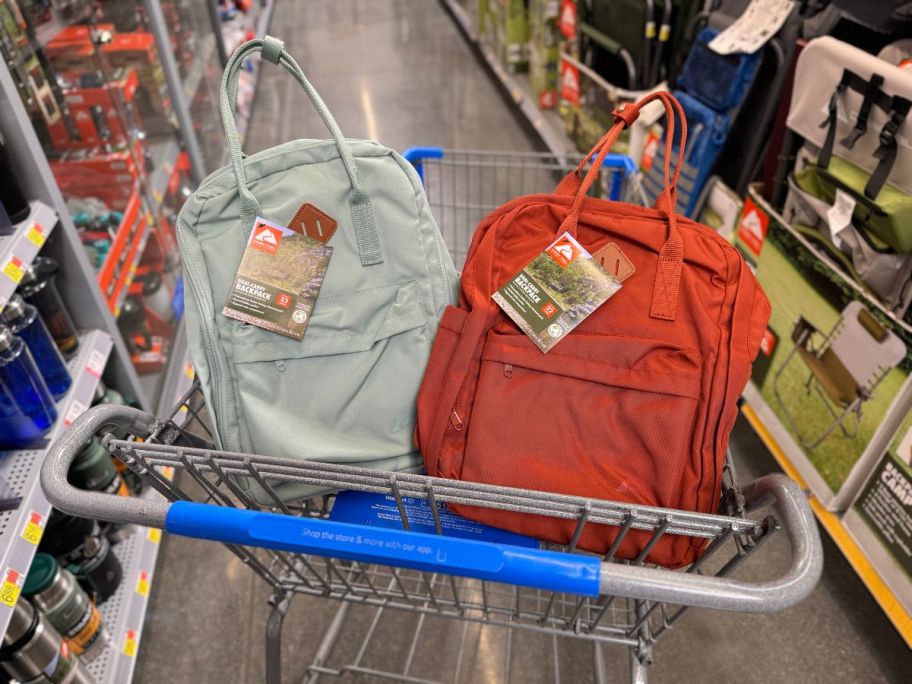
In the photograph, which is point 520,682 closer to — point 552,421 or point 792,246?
point 552,421

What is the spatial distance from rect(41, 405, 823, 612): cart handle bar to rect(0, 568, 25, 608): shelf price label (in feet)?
1.69

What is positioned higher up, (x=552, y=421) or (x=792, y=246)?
(x=552, y=421)

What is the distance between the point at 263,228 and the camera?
Answer: 0.97m

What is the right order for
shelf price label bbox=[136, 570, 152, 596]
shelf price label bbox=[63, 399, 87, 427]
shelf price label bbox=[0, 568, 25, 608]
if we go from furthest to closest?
shelf price label bbox=[136, 570, 152, 596] < shelf price label bbox=[63, 399, 87, 427] < shelf price label bbox=[0, 568, 25, 608]

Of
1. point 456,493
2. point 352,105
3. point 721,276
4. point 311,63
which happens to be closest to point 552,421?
point 456,493

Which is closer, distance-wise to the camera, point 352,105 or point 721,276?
point 721,276

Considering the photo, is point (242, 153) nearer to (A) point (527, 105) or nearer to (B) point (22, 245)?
(B) point (22, 245)

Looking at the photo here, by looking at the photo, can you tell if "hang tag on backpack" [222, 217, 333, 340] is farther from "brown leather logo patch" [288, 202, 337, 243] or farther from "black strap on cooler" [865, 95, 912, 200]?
"black strap on cooler" [865, 95, 912, 200]

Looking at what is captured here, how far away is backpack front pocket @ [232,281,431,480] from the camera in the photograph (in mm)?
999

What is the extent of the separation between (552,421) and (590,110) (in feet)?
7.58

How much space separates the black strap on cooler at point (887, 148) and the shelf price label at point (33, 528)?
1.95 metres

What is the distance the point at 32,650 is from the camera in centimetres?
126

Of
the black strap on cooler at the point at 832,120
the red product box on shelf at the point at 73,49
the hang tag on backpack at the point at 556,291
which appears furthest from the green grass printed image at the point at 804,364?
the red product box on shelf at the point at 73,49

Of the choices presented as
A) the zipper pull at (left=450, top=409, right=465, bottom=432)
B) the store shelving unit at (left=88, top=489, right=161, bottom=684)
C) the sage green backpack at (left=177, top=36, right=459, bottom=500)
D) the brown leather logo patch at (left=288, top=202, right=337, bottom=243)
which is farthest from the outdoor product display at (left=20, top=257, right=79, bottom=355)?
the zipper pull at (left=450, top=409, right=465, bottom=432)
